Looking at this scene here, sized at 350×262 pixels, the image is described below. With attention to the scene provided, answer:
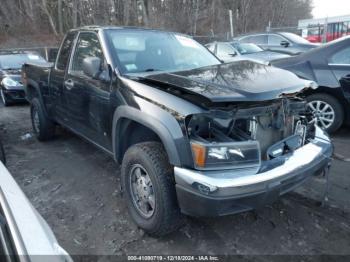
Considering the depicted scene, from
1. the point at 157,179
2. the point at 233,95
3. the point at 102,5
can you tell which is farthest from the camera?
the point at 102,5

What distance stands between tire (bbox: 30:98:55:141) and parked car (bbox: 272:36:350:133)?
13.6 ft

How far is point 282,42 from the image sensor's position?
11008 millimetres

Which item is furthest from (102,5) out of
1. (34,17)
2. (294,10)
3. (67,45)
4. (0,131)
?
(294,10)

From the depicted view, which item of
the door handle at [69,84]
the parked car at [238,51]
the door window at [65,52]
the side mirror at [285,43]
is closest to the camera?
the door handle at [69,84]

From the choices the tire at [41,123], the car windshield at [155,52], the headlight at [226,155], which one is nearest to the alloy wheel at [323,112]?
the car windshield at [155,52]

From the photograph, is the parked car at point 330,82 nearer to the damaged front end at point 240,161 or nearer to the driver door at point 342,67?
the driver door at point 342,67

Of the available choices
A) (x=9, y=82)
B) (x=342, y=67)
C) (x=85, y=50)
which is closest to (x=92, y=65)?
(x=85, y=50)

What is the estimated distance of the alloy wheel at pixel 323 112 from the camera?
197 inches

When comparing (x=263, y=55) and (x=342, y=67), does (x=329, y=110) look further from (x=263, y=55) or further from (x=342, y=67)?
(x=263, y=55)

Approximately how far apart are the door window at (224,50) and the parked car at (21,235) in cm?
930

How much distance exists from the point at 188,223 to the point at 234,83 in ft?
4.59

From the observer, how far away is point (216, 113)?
7.82 feet

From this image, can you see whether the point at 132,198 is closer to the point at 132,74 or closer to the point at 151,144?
the point at 151,144

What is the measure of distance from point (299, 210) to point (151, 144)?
1.66 metres
